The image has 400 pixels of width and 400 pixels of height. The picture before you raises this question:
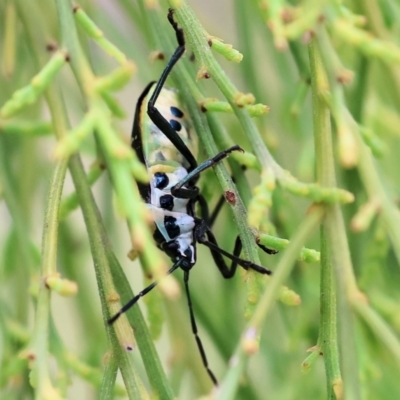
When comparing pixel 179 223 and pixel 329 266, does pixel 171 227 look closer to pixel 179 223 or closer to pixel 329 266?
pixel 179 223

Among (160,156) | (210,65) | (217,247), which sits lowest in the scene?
(217,247)

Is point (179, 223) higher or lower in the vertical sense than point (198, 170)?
lower

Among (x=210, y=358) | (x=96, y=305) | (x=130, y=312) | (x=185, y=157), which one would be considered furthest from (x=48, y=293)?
(x=210, y=358)

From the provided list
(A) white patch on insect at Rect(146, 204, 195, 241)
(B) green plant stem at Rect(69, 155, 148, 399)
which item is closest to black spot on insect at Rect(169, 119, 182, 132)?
(A) white patch on insect at Rect(146, 204, 195, 241)

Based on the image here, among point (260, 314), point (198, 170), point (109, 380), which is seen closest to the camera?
point (260, 314)

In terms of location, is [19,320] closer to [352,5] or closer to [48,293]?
[48,293]

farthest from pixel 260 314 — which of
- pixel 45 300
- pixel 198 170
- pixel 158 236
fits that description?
pixel 158 236
